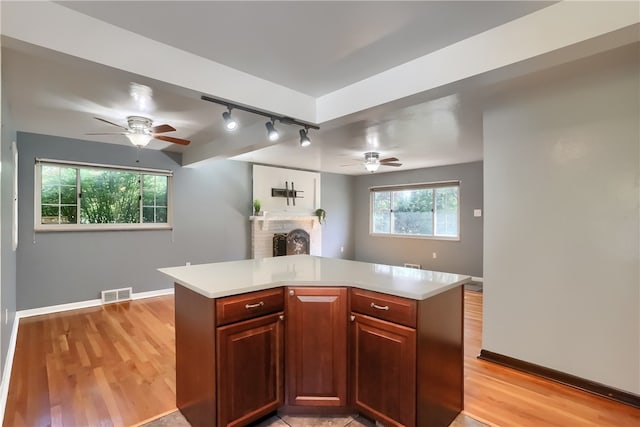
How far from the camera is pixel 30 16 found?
1.55 meters

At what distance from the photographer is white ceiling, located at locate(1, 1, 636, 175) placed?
1625mm

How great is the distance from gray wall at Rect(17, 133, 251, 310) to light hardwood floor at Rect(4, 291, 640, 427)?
81cm

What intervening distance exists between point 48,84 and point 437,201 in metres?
6.29

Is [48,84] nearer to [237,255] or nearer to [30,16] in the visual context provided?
[30,16]

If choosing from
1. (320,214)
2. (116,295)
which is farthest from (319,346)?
(320,214)

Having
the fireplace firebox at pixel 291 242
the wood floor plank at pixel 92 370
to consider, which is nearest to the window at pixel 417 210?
the fireplace firebox at pixel 291 242


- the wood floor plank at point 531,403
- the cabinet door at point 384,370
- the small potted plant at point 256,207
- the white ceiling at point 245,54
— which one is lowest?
the wood floor plank at point 531,403

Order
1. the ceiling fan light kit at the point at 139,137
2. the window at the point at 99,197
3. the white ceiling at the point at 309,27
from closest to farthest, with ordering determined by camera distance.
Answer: the white ceiling at the point at 309,27, the ceiling fan light kit at the point at 139,137, the window at the point at 99,197

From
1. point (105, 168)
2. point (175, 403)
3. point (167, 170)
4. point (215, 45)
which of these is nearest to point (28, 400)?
point (175, 403)

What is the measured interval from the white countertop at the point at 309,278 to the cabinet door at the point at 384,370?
8.4 inches

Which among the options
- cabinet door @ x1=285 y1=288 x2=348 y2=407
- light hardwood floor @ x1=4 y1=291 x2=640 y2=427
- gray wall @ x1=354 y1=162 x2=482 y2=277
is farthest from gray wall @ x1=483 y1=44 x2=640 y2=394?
gray wall @ x1=354 y1=162 x2=482 y2=277

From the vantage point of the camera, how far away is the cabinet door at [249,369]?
1.71 m

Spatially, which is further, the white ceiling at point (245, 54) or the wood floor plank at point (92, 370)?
the wood floor plank at point (92, 370)

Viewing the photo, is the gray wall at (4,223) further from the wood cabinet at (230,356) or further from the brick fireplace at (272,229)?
the brick fireplace at (272,229)
